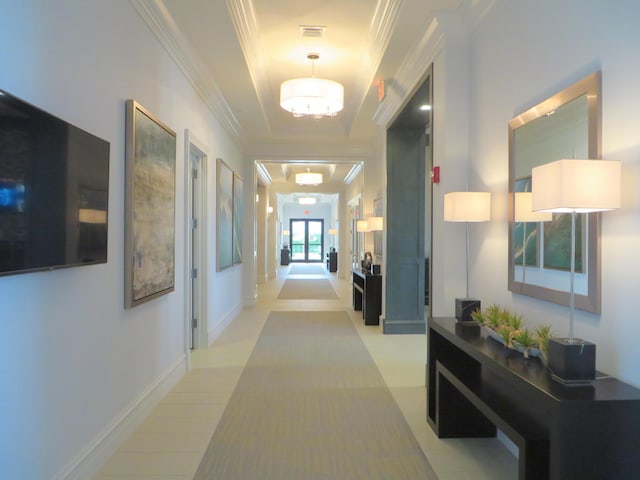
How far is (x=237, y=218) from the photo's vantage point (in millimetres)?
7688

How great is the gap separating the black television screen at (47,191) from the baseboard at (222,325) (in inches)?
139

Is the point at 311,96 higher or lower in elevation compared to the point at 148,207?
higher

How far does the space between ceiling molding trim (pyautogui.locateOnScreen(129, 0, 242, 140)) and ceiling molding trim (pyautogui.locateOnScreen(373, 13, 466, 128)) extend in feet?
7.33

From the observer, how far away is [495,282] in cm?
319

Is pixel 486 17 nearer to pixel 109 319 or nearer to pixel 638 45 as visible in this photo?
pixel 638 45

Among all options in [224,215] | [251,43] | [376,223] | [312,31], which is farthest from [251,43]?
[376,223]

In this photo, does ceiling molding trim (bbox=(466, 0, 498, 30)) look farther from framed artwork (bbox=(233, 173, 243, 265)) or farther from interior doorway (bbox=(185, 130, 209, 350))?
framed artwork (bbox=(233, 173, 243, 265))

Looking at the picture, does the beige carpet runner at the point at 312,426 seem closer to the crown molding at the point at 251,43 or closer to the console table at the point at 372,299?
the console table at the point at 372,299

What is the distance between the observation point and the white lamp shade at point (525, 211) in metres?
2.54

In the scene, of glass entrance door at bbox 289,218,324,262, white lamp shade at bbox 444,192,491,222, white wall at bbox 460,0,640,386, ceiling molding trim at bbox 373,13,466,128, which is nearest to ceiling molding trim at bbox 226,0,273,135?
ceiling molding trim at bbox 373,13,466,128

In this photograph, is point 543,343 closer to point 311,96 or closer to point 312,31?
point 311,96

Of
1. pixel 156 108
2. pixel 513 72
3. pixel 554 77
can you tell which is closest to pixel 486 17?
pixel 513 72

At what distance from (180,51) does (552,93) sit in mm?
3328

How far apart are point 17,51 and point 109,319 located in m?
1.66
